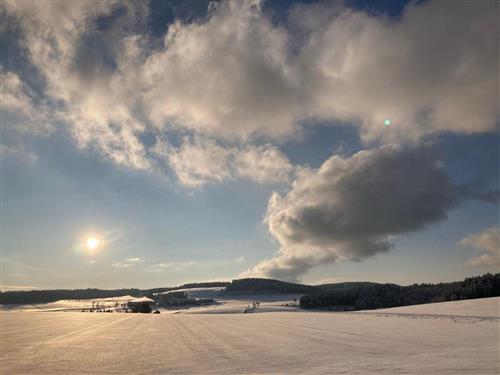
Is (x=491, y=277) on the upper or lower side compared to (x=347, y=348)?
upper

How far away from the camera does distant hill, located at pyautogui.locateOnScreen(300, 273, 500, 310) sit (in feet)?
322

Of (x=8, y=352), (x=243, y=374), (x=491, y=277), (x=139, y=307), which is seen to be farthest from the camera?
(x=139, y=307)

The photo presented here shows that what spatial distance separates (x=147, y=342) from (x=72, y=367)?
747 centimetres

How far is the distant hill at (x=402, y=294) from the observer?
9821 cm

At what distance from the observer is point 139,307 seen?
400ft

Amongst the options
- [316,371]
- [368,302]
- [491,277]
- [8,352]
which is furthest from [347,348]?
[368,302]

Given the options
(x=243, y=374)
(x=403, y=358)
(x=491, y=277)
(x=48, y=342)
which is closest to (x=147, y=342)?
(x=48, y=342)

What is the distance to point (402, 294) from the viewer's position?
13788 cm

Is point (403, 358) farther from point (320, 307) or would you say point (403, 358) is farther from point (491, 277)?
point (320, 307)

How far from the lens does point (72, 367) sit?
12711 millimetres

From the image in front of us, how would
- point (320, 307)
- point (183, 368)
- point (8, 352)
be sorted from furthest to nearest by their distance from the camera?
point (320, 307) < point (8, 352) < point (183, 368)

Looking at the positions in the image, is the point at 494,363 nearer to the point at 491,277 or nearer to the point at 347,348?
the point at 347,348

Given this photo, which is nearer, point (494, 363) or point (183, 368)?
point (494, 363)

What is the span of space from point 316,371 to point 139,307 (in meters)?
123
